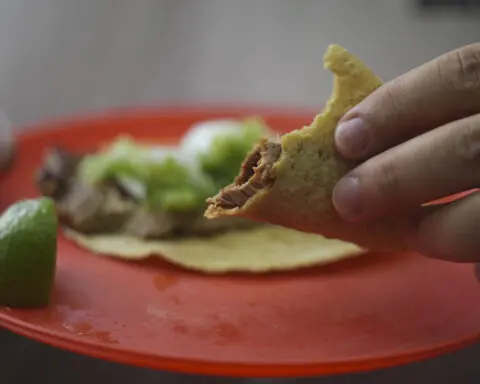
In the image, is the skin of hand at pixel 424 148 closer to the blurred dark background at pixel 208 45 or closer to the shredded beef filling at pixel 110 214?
the shredded beef filling at pixel 110 214

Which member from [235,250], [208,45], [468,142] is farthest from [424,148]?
[208,45]

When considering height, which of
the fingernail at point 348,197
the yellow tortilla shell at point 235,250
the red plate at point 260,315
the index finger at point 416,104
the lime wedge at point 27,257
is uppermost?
the index finger at point 416,104

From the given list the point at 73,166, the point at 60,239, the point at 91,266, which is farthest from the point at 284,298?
the point at 73,166

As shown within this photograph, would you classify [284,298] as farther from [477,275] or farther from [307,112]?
[307,112]

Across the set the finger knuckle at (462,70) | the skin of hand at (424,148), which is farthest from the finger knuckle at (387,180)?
the finger knuckle at (462,70)

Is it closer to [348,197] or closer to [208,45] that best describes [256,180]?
[348,197]
